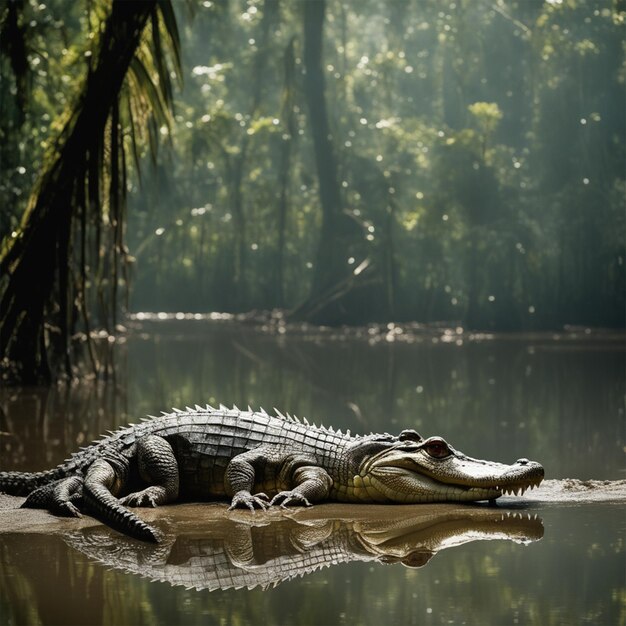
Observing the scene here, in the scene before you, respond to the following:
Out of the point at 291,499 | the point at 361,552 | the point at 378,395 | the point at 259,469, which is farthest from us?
the point at 378,395

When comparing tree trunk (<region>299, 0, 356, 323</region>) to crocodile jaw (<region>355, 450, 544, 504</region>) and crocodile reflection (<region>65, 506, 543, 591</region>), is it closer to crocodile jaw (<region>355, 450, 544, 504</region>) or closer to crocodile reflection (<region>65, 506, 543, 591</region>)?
crocodile jaw (<region>355, 450, 544, 504</region>)

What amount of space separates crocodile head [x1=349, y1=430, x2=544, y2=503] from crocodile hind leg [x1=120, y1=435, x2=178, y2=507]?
1.08 m

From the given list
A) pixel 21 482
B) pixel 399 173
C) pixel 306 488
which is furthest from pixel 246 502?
pixel 399 173

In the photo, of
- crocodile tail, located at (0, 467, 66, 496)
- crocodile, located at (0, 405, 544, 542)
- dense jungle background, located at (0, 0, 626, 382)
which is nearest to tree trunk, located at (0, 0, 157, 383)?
crocodile tail, located at (0, 467, 66, 496)

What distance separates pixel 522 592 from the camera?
18.1ft

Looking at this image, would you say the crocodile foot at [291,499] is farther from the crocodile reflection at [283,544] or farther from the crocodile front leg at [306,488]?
the crocodile reflection at [283,544]

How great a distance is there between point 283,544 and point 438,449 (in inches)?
60.0

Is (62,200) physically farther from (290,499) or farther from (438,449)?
(438,449)

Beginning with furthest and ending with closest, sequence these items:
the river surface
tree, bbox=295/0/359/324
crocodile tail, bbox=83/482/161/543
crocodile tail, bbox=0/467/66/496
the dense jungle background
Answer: tree, bbox=295/0/359/324
the dense jungle background
crocodile tail, bbox=0/467/66/496
crocodile tail, bbox=83/482/161/543
the river surface

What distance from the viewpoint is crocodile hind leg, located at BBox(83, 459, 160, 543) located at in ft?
21.8

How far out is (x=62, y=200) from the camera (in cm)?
1263

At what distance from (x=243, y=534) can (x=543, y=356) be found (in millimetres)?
18283

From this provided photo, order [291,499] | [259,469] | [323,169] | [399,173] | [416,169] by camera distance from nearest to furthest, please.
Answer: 1. [291,499]
2. [259,469]
3. [323,169]
4. [399,173]
5. [416,169]

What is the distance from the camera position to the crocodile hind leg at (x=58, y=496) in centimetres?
725
